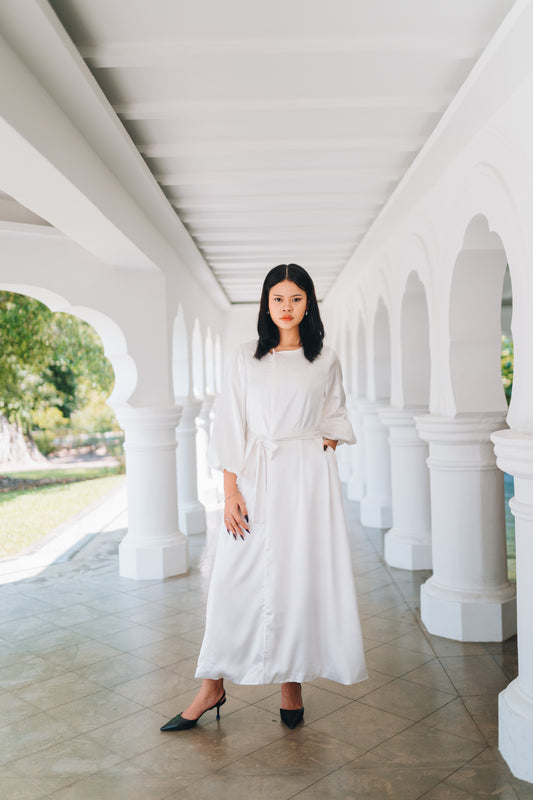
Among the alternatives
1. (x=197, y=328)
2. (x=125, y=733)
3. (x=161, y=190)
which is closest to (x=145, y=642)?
(x=125, y=733)

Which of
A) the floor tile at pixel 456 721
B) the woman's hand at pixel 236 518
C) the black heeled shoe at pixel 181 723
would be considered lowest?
the floor tile at pixel 456 721

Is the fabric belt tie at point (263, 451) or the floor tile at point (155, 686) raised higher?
the fabric belt tie at point (263, 451)

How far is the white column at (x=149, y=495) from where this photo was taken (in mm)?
7289

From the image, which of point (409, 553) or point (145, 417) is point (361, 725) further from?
point (145, 417)

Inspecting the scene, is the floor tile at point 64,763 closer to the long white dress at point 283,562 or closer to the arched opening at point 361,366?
the long white dress at point 283,562

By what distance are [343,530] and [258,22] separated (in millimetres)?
2498

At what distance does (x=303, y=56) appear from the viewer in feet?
12.4

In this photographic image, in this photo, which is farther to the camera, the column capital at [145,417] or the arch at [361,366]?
the arch at [361,366]

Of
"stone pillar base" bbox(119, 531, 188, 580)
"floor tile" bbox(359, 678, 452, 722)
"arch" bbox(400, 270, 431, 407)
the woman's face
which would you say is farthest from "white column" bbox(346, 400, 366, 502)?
the woman's face

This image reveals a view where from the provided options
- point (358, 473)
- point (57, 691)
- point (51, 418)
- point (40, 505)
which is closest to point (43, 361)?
point (40, 505)

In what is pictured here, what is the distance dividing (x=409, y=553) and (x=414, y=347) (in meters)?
2.10

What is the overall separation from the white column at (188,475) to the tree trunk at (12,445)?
13678mm

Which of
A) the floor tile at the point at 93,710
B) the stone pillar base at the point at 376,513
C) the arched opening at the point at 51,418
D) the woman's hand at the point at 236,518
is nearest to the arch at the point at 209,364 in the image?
the arched opening at the point at 51,418

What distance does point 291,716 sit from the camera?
3822mm
